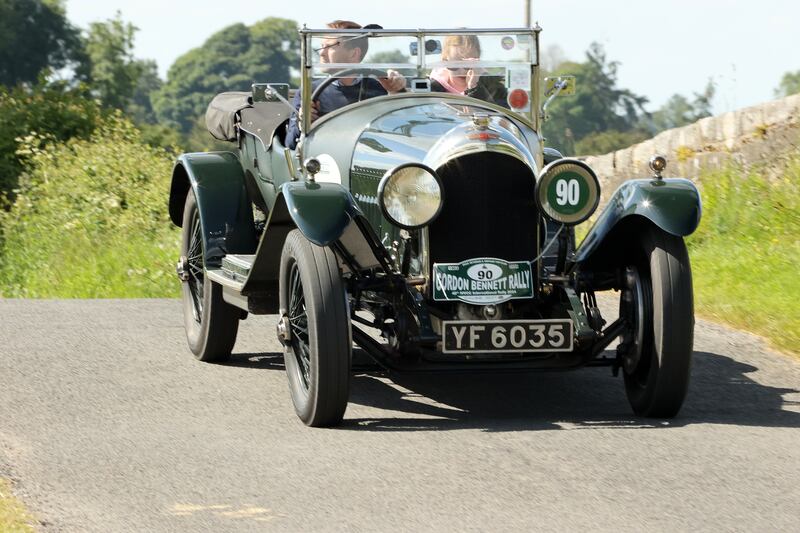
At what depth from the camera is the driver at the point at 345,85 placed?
23.5 feet

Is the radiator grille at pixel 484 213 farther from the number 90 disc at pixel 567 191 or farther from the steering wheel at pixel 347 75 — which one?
the steering wheel at pixel 347 75

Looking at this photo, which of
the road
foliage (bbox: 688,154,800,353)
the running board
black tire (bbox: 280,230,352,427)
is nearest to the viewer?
the road

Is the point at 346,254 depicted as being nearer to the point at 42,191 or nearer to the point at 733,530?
the point at 733,530

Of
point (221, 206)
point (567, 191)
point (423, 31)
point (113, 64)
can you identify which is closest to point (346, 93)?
point (423, 31)

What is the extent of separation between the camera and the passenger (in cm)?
720

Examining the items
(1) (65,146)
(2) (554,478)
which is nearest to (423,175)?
(2) (554,478)

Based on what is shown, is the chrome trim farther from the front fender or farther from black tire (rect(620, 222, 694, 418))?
black tire (rect(620, 222, 694, 418))

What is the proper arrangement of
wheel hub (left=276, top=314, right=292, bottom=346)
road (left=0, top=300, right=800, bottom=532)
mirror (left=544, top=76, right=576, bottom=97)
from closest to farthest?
1. road (left=0, top=300, right=800, bottom=532)
2. wheel hub (left=276, top=314, right=292, bottom=346)
3. mirror (left=544, top=76, right=576, bottom=97)

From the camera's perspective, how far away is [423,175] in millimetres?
5789

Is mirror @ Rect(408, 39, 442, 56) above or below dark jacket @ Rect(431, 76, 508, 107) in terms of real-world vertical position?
above

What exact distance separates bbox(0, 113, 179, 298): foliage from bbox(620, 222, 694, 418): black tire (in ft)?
24.7

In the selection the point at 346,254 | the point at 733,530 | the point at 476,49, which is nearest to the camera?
the point at 733,530

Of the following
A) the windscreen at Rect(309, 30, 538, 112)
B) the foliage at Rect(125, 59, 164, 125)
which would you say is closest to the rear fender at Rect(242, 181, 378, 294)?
the windscreen at Rect(309, 30, 538, 112)

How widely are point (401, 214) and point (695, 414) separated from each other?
5.58 feet
